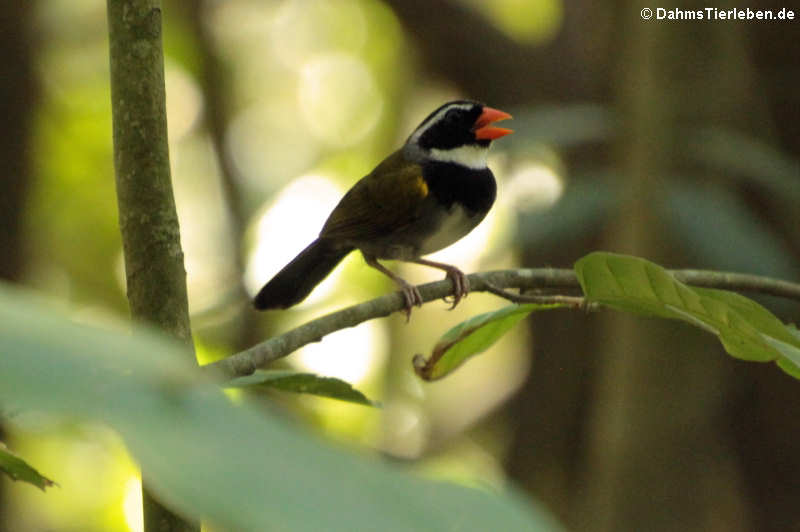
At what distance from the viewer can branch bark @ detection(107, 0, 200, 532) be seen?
5.32ft

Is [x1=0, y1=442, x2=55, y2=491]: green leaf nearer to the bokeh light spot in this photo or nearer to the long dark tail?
the long dark tail

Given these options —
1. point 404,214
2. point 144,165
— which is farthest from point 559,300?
point 404,214

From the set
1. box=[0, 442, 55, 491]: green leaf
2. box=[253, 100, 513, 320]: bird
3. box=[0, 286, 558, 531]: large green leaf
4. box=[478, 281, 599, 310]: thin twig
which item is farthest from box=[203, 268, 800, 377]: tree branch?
box=[253, 100, 513, 320]: bird

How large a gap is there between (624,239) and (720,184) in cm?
91

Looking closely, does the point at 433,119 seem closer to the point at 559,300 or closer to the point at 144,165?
the point at 559,300

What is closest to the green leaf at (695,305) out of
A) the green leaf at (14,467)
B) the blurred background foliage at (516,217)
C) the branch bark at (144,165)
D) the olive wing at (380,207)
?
the branch bark at (144,165)

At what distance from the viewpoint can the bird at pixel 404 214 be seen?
4281mm

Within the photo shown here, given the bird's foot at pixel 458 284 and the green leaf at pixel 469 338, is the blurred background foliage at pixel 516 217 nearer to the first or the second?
the bird's foot at pixel 458 284

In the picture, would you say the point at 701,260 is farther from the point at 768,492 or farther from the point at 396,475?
the point at 396,475

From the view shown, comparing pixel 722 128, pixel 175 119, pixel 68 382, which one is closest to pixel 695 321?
Result: pixel 68 382

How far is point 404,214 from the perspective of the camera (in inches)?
169

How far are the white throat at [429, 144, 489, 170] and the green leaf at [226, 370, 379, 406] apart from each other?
112 inches

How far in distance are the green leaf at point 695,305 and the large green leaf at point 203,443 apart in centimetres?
92

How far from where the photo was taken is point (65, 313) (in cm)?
52
